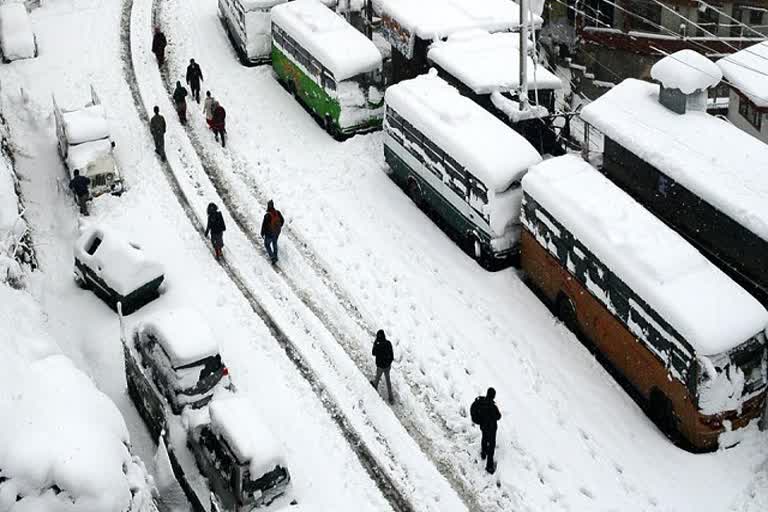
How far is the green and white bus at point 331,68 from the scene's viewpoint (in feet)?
99.6

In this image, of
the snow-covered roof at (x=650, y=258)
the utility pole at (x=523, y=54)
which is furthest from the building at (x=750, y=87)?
the snow-covered roof at (x=650, y=258)

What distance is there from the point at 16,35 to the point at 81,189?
40.2ft

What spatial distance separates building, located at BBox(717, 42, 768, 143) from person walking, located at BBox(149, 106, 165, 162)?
15782mm

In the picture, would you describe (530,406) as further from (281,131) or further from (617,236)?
(281,131)

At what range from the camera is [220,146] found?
30828 mm

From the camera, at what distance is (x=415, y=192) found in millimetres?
27875

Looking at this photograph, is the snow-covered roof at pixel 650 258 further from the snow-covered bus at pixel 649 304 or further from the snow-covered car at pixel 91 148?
the snow-covered car at pixel 91 148

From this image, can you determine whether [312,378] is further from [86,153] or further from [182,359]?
[86,153]

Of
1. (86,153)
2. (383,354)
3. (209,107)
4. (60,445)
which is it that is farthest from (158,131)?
(60,445)

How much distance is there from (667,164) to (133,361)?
1240cm

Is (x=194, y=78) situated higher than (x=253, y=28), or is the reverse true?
(x=253, y=28)

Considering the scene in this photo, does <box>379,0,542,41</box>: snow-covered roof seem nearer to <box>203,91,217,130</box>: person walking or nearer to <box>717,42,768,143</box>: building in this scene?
<box>717,42,768,143</box>: building

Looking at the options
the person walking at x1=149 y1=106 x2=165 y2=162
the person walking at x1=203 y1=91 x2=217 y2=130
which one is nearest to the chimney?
the person walking at x1=203 y1=91 x2=217 y2=130

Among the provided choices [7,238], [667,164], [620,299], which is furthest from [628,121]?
[7,238]
